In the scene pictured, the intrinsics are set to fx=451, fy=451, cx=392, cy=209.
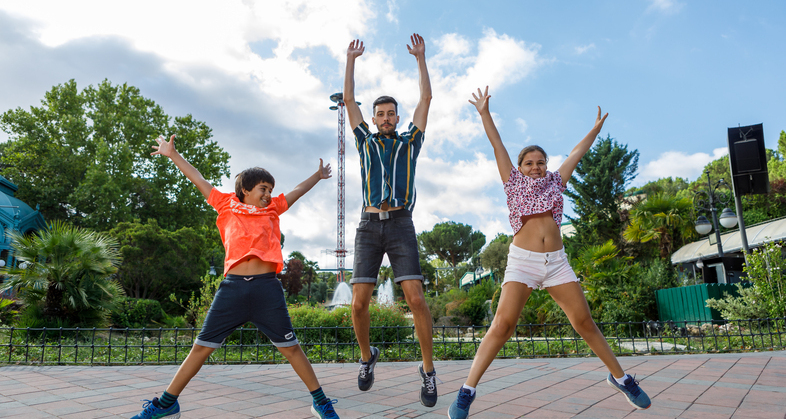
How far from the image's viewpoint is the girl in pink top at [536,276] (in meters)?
2.64

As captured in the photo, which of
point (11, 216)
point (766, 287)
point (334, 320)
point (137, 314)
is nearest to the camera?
point (766, 287)

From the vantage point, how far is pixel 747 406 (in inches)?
116

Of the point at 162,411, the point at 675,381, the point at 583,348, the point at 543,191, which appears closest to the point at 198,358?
the point at 162,411

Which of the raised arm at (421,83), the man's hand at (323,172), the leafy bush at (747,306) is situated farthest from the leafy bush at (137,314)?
the leafy bush at (747,306)

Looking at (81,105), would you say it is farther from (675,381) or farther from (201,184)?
(675,381)

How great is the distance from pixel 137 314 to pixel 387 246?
1531cm

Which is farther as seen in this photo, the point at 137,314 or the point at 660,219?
the point at 660,219

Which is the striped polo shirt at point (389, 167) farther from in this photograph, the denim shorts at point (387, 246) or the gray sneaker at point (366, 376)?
the gray sneaker at point (366, 376)

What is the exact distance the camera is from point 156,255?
62.7 ft

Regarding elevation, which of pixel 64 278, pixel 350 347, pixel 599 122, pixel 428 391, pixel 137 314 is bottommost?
pixel 350 347

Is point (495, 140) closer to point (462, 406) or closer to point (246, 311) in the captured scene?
point (462, 406)

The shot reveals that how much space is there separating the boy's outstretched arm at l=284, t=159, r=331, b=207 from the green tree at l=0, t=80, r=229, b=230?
21247mm

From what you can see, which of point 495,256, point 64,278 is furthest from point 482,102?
point 495,256

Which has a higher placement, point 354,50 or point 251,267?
point 354,50
